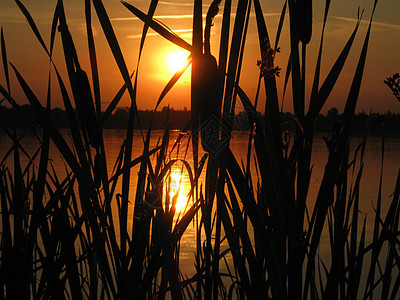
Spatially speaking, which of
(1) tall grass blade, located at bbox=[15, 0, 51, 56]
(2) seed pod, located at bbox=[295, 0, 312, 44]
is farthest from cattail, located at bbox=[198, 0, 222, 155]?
(1) tall grass blade, located at bbox=[15, 0, 51, 56]

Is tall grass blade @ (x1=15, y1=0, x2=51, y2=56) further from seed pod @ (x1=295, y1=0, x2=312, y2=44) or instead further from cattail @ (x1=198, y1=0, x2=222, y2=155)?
seed pod @ (x1=295, y1=0, x2=312, y2=44)

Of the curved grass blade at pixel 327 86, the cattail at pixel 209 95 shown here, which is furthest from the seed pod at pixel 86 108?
the curved grass blade at pixel 327 86

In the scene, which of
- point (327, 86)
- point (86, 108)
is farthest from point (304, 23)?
point (86, 108)

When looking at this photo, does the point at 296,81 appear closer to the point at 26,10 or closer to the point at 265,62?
the point at 265,62

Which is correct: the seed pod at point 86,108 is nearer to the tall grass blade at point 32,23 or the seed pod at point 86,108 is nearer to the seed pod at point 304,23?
the tall grass blade at point 32,23

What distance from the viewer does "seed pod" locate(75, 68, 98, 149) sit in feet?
2.35

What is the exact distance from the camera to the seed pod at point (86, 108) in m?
0.72

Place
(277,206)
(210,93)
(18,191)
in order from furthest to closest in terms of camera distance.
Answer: (18,191)
(277,206)
(210,93)

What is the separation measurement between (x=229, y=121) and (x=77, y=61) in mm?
286

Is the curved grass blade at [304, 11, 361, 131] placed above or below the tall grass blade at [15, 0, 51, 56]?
below

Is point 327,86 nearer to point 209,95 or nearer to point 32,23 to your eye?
point 209,95

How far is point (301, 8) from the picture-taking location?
667 mm

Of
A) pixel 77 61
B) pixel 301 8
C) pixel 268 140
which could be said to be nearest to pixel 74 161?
pixel 77 61

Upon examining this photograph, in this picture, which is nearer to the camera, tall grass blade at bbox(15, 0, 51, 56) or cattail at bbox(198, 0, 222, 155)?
cattail at bbox(198, 0, 222, 155)
